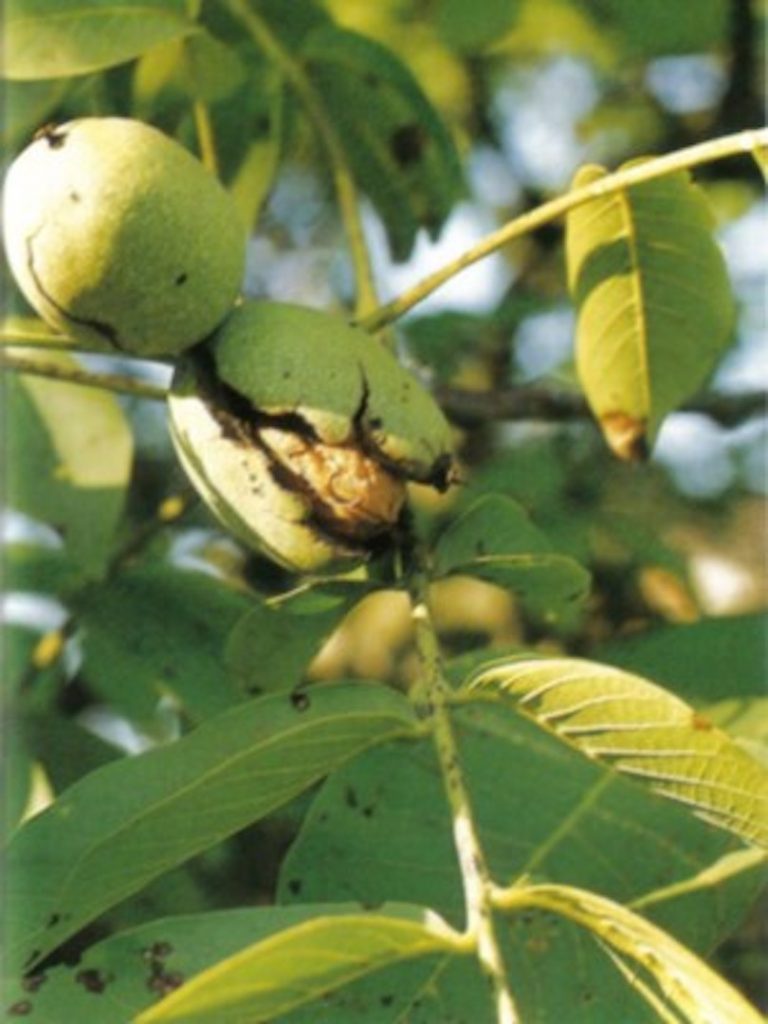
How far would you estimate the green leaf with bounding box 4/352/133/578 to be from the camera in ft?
6.02

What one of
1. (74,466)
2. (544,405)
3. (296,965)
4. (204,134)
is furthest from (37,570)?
(296,965)

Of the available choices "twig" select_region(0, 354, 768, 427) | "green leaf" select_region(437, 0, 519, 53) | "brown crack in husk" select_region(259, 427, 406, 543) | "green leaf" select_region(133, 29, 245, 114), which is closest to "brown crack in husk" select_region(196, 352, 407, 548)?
"brown crack in husk" select_region(259, 427, 406, 543)

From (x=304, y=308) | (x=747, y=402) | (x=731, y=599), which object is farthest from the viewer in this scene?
(x=731, y=599)

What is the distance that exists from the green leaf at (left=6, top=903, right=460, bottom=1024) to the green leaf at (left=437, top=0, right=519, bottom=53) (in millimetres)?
1445

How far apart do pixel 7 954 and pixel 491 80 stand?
7.31 ft

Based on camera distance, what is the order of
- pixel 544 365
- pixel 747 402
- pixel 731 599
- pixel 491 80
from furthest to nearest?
pixel 731 599 < pixel 491 80 < pixel 544 365 < pixel 747 402

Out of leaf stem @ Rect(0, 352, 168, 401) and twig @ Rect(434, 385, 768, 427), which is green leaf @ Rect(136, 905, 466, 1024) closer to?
leaf stem @ Rect(0, 352, 168, 401)

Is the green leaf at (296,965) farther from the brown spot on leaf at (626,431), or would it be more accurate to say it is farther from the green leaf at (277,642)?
the brown spot on leaf at (626,431)

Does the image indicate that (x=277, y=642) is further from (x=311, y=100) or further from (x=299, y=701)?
(x=311, y=100)

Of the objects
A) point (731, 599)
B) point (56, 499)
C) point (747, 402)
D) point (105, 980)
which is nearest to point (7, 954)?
point (105, 980)

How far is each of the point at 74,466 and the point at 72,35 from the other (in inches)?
18.6

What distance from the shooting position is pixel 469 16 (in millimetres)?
2344

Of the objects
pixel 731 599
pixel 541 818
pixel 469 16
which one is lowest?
A: pixel 731 599

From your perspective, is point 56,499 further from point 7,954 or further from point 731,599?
point 731,599
